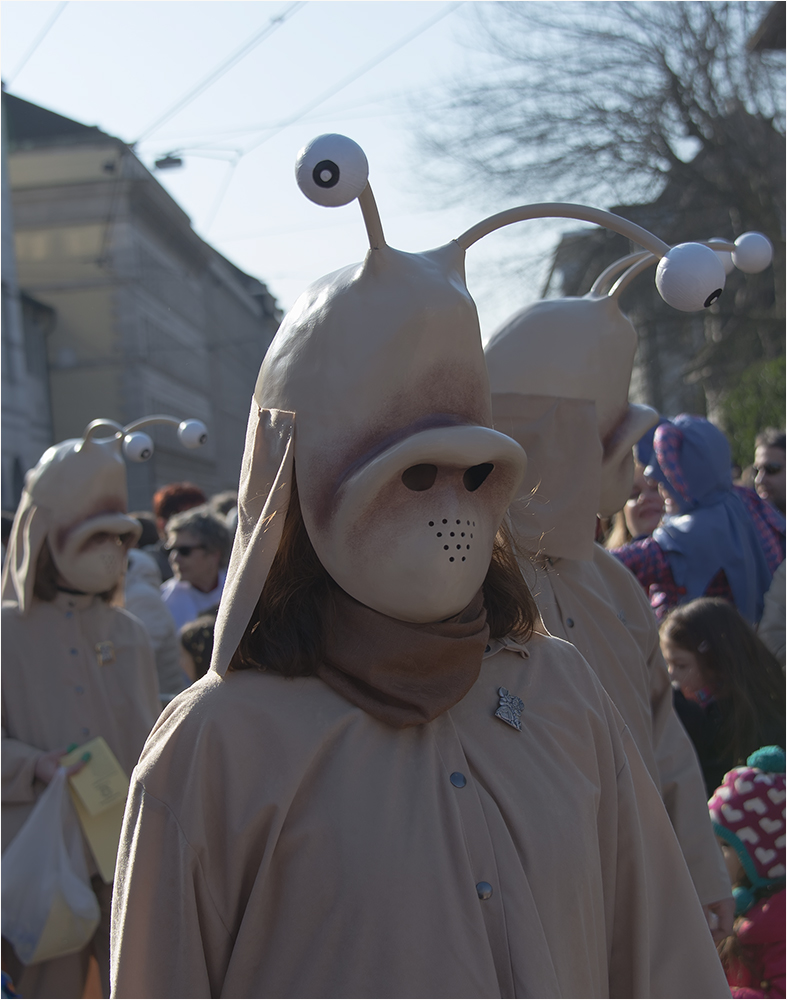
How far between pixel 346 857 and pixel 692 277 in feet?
3.66

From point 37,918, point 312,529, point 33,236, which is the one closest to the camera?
point 312,529

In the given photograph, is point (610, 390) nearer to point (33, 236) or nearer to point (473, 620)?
point (473, 620)

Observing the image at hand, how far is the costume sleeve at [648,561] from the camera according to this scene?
178 inches

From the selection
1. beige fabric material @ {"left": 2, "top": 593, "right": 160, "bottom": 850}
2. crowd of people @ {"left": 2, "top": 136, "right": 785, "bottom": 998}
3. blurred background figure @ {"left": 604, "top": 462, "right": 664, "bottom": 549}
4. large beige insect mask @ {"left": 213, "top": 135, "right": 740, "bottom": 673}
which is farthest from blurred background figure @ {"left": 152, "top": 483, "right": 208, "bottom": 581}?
large beige insect mask @ {"left": 213, "top": 135, "right": 740, "bottom": 673}

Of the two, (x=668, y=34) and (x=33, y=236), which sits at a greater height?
(x=33, y=236)

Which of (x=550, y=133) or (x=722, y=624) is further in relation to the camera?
(x=550, y=133)

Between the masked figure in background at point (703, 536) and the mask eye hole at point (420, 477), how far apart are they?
2896 millimetres

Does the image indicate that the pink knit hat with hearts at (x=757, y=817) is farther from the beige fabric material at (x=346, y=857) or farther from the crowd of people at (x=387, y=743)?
the beige fabric material at (x=346, y=857)

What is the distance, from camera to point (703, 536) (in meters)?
4.48

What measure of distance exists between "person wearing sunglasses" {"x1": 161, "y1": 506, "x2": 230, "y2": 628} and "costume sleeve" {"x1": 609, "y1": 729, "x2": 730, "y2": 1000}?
13.2ft

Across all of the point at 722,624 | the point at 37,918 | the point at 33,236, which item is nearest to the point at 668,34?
the point at 722,624

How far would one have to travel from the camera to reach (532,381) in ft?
9.82

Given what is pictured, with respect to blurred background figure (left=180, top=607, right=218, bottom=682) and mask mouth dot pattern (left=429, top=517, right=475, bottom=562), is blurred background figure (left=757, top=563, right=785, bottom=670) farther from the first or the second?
mask mouth dot pattern (left=429, top=517, right=475, bottom=562)

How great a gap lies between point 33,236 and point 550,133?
23.8 m
